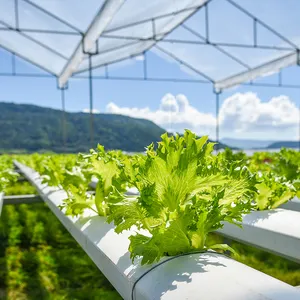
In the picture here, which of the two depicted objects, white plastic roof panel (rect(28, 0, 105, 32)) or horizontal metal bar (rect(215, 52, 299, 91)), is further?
horizontal metal bar (rect(215, 52, 299, 91))

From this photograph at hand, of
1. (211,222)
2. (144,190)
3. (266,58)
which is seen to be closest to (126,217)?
(144,190)

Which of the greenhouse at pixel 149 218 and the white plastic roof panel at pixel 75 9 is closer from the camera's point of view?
the greenhouse at pixel 149 218

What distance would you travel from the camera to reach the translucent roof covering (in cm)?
768

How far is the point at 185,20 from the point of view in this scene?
9.94 metres

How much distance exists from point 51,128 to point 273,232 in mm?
54786

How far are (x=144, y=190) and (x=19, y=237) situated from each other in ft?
10.3

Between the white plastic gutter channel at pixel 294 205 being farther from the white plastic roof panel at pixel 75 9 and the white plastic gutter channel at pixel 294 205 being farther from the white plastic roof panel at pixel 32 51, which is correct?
the white plastic roof panel at pixel 32 51

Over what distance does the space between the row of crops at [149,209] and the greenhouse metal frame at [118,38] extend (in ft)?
11.5

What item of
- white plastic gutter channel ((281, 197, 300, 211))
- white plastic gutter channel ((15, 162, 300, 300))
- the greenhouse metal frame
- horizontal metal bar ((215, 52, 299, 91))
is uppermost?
the greenhouse metal frame

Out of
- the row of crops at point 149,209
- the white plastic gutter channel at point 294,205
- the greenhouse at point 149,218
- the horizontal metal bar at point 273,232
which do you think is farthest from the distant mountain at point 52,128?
the horizontal metal bar at point 273,232

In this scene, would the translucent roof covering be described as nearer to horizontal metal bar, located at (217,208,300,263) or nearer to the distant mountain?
horizontal metal bar, located at (217,208,300,263)

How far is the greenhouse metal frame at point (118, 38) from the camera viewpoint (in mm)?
7758

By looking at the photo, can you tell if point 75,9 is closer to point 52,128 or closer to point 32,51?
point 32,51

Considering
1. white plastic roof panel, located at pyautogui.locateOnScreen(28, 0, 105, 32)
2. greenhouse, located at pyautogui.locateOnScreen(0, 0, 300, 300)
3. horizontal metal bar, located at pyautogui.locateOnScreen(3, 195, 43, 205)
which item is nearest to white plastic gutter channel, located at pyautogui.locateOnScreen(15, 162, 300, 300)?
greenhouse, located at pyautogui.locateOnScreen(0, 0, 300, 300)
